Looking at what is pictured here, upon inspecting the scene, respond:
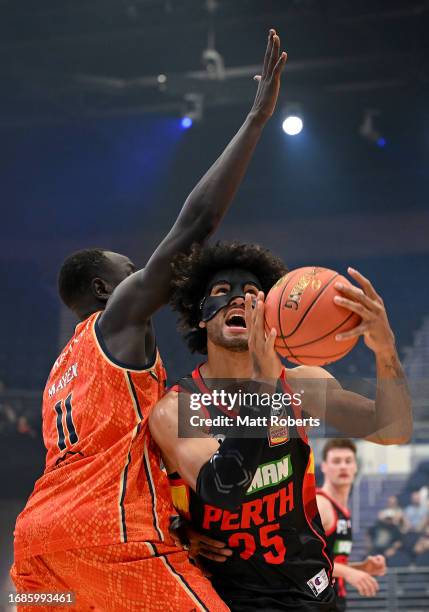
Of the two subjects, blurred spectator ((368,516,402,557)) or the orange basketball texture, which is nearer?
the orange basketball texture

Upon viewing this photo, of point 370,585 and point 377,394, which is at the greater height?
point 377,394

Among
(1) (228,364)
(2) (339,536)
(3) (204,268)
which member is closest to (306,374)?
(1) (228,364)

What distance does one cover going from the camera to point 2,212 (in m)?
10.7

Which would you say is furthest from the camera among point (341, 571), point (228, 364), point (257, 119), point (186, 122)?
point (186, 122)

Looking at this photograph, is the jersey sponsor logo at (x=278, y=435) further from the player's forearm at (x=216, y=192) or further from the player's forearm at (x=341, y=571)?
the player's forearm at (x=341, y=571)

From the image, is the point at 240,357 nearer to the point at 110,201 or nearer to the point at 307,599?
the point at 307,599

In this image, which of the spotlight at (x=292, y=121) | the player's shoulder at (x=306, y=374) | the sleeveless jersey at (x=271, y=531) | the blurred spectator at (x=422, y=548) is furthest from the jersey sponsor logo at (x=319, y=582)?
the spotlight at (x=292, y=121)

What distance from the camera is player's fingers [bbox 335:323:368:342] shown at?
220 centimetres

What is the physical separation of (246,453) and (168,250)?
81cm

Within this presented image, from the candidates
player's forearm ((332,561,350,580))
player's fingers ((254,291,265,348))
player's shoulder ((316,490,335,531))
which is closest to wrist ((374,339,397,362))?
player's fingers ((254,291,265,348))

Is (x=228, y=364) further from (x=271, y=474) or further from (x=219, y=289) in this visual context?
(x=271, y=474)

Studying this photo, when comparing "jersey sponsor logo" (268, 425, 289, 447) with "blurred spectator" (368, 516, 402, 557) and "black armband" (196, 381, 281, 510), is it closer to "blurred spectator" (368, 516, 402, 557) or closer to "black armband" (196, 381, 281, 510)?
"black armband" (196, 381, 281, 510)

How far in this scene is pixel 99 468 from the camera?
262 cm

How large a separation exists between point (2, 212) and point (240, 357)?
843 centimetres
